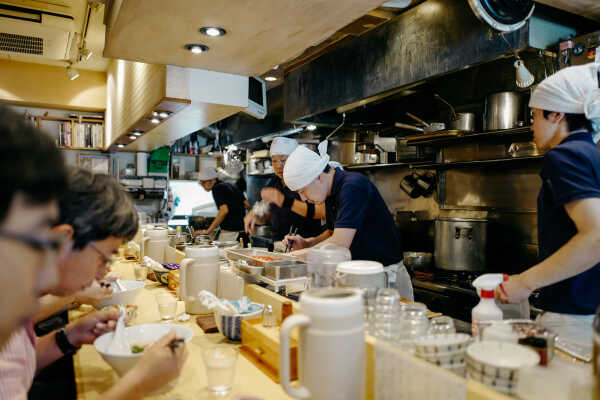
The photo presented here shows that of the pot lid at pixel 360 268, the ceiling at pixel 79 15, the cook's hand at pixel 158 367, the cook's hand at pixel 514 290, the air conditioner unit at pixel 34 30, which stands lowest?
the cook's hand at pixel 158 367

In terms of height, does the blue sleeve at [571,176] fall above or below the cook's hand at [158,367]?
above

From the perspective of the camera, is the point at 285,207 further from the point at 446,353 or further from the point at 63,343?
the point at 446,353

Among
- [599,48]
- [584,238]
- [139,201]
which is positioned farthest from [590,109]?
[139,201]

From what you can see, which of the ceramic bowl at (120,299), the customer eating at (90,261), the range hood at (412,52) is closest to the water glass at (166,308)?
the ceramic bowl at (120,299)

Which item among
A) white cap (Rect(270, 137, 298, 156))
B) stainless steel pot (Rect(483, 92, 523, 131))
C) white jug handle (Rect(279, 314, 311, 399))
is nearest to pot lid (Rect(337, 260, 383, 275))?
white jug handle (Rect(279, 314, 311, 399))

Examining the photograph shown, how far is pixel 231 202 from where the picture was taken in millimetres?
5691

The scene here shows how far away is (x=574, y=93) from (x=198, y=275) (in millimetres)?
1713

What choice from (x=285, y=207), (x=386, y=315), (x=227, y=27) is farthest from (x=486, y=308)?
(x=285, y=207)

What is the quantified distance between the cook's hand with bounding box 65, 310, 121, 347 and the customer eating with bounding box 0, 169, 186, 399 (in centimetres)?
24

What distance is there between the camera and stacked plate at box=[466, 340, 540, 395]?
78 cm

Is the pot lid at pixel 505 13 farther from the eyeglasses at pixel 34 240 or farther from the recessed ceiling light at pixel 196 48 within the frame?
the eyeglasses at pixel 34 240

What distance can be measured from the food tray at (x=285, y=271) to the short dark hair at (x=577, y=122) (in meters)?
1.22

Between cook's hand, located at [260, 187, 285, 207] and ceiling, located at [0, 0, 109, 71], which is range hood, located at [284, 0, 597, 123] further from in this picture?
ceiling, located at [0, 0, 109, 71]

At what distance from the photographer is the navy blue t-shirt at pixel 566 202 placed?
4.87 feet
